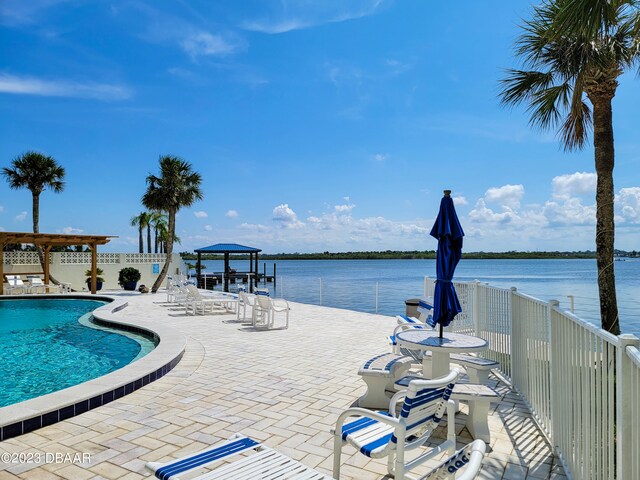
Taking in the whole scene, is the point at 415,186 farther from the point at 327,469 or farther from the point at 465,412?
the point at 327,469

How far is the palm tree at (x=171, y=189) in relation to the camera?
1911cm

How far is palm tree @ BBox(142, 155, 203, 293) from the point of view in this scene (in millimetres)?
19109

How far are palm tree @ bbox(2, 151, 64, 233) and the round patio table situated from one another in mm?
23200

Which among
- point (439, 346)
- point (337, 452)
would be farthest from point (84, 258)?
point (337, 452)

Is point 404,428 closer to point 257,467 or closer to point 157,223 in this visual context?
point 257,467

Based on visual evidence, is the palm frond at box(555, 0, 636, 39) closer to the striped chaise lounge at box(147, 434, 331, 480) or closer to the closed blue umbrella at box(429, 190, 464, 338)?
the closed blue umbrella at box(429, 190, 464, 338)

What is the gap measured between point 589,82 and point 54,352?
29.0ft

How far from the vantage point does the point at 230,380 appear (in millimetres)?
4797

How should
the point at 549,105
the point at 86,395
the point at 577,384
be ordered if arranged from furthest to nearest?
the point at 549,105, the point at 86,395, the point at 577,384

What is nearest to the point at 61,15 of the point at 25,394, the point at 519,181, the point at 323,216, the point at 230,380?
the point at 25,394

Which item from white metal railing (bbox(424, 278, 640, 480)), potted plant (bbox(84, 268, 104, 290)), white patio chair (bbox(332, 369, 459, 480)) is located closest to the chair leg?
white patio chair (bbox(332, 369, 459, 480))

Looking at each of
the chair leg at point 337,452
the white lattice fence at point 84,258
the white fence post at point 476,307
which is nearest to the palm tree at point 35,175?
the white lattice fence at point 84,258

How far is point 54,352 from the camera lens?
6887mm

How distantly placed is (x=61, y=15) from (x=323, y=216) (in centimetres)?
2266
